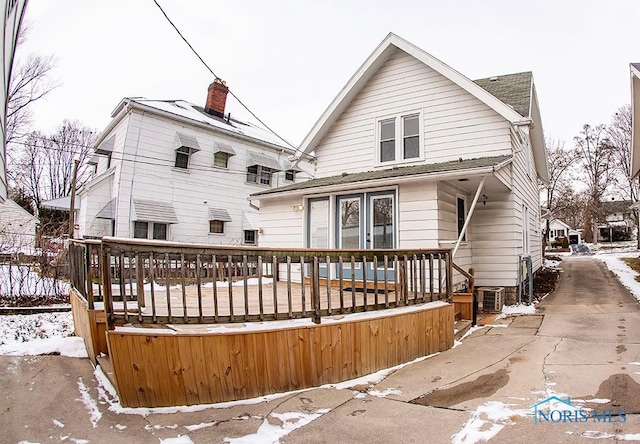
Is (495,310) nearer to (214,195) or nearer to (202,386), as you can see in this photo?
(202,386)

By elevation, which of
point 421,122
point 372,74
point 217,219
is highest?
point 372,74

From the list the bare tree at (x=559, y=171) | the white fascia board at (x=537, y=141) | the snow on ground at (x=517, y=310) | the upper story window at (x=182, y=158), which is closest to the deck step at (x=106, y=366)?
the snow on ground at (x=517, y=310)

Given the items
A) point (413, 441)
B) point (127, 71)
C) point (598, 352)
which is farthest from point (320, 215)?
point (127, 71)

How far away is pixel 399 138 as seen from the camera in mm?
10203

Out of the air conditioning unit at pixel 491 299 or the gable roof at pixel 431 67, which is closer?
the air conditioning unit at pixel 491 299

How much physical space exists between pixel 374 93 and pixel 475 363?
806 centimetres

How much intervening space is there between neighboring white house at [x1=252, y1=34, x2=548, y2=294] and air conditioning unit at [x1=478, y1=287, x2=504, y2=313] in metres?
0.75

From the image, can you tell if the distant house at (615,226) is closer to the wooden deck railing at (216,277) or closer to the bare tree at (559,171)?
the bare tree at (559,171)

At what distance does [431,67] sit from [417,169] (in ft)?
10.8

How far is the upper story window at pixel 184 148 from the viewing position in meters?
14.7

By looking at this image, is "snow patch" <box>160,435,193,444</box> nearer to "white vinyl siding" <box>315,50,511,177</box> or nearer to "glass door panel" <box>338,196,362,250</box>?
"glass door panel" <box>338,196,362,250</box>

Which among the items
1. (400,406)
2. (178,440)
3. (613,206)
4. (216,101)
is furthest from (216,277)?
(613,206)

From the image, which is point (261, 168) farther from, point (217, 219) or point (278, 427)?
point (278, 427)

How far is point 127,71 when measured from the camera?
15562mm
